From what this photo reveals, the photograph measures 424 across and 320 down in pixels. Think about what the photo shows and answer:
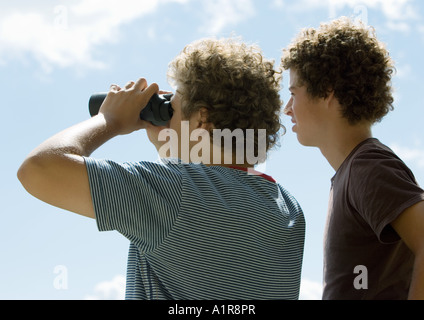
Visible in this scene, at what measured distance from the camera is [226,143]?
4.47 ft

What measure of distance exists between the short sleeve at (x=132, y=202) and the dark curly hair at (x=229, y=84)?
1.00 ft

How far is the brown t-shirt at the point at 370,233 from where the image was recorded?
134cm

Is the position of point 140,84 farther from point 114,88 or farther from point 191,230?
point 191,230

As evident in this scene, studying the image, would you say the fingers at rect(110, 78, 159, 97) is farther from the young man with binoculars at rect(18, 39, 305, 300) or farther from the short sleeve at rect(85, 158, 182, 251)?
the short sleeve at rect(85, 158, 182, 251)

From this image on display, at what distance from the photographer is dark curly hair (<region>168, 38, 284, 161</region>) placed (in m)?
1.39

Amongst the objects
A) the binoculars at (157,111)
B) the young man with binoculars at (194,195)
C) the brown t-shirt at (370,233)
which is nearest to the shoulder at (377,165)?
the brown t-shirt at (370,233)

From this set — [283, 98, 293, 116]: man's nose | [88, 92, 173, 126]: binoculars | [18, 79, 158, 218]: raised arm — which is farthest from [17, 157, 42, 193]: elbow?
[283, 98, 293, 116]: man's nose

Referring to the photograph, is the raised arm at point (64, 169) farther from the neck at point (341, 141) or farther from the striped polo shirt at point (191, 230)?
the neck at point (341, 141)

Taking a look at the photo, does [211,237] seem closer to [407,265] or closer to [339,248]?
[339,248]

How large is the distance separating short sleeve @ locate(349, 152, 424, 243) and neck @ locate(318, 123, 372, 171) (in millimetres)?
175

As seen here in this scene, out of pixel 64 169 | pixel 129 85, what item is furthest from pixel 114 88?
pixel 64 169

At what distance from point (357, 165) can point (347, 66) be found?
403 millimetres

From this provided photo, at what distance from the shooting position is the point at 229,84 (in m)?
1.41
